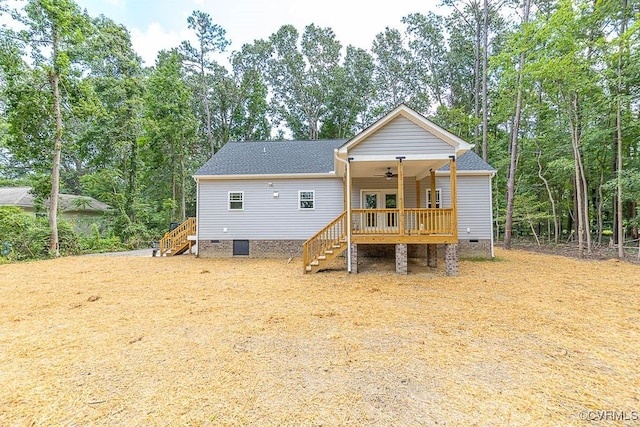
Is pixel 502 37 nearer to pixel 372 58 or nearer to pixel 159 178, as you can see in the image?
pixel 372 58

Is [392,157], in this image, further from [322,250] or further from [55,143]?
[55,143]

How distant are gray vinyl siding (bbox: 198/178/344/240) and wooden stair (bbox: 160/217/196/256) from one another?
172 cm

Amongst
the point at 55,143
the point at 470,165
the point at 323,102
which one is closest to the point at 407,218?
the point at 470,165

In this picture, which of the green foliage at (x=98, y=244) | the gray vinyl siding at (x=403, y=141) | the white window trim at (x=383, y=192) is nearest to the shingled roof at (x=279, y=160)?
the white window trim at (x=383, y=192)

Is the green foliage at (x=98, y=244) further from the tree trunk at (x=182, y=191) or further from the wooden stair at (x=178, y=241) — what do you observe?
the wooden stair at (x=178, y=241)

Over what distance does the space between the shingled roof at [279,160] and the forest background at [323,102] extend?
504cm

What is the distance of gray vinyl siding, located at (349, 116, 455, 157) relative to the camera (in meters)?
8.62

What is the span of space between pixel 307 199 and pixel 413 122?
18.1 ft

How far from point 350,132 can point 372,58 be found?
277 inches

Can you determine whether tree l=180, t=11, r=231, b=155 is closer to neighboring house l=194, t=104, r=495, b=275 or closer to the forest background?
the forest background

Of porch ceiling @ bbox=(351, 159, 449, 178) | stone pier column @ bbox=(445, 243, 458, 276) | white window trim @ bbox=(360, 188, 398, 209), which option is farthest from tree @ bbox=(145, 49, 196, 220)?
stone pier column @ bbox=(445, 243, 458, 276)

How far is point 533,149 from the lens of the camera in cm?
1773

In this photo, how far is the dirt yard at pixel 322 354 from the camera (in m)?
2.52

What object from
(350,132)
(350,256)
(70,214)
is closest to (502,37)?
(350,132)
